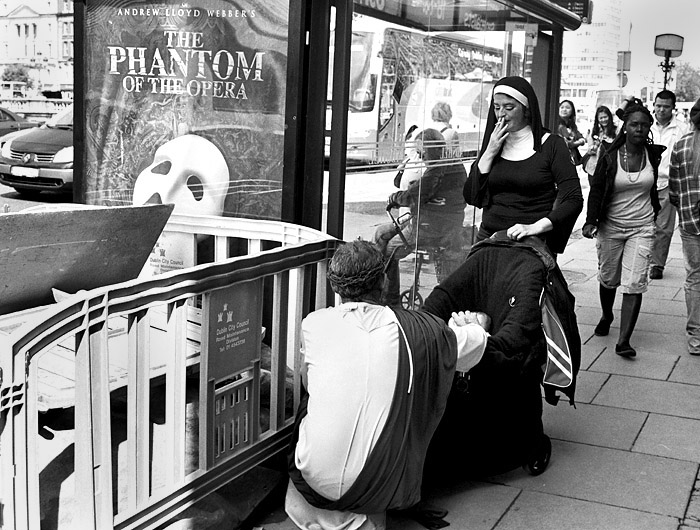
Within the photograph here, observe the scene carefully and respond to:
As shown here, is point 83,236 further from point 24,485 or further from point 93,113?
point 93,113

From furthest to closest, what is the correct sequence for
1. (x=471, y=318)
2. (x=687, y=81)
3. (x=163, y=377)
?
(x=687, y=81) → (x=471, y=318) → (x=163, y=377)

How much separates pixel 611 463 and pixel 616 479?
0.21 m

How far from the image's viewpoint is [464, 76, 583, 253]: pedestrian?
14.8 ft

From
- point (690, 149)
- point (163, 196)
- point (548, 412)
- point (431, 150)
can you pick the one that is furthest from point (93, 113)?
point (690, 149)

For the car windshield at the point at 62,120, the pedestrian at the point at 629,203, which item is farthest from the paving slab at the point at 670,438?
the car windshield at the point at 62,120

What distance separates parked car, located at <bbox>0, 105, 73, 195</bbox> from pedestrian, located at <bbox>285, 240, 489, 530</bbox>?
1019 cm

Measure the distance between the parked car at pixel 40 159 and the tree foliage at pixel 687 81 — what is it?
1068 centimetres

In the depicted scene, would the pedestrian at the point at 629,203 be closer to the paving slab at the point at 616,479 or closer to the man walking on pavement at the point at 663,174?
the paving slab at the point at 616,479

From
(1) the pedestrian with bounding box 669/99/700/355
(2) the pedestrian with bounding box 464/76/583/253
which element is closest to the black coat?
(2) the pedestrian with bounding box 464/76/583/253

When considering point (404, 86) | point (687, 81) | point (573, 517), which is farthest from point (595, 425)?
point (687, 81)

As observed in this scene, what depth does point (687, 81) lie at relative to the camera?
1742 cm

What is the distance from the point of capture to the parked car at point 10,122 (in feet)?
49.2

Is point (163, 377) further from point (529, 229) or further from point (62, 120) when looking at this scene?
point (62, 120)

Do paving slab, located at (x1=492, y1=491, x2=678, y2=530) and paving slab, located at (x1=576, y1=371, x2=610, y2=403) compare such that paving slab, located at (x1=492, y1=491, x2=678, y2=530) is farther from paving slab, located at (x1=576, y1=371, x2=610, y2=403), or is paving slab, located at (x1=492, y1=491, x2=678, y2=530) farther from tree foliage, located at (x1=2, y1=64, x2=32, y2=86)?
tree foliage, located at (x1=2, y1=64, x2=32, y2=86)
